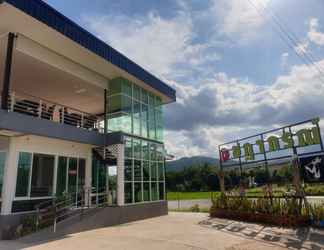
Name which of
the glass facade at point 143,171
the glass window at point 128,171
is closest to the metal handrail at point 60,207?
the glass window at point 128,171

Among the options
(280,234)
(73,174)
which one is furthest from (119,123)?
(280,234)

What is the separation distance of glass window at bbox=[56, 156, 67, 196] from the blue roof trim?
522 centimetres

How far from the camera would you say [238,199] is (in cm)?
1282

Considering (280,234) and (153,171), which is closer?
(280,234)

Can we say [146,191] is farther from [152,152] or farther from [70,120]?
[70,120]

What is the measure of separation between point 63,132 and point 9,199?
315 cm

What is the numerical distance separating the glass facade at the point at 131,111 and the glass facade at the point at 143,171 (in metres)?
0.66

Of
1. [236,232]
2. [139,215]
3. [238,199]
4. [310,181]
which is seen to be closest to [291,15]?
[310,181]

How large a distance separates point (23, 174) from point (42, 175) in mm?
945

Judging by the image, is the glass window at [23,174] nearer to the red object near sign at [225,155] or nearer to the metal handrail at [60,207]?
the metal handrail at [60,207]

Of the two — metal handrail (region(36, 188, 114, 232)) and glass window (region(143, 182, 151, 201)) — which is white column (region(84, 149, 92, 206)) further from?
glass window (region(143, 182, 151, 201))

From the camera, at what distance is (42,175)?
36.2ft

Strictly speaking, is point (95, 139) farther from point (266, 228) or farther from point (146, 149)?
point (266, 228)

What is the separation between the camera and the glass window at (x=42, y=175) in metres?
10.7
